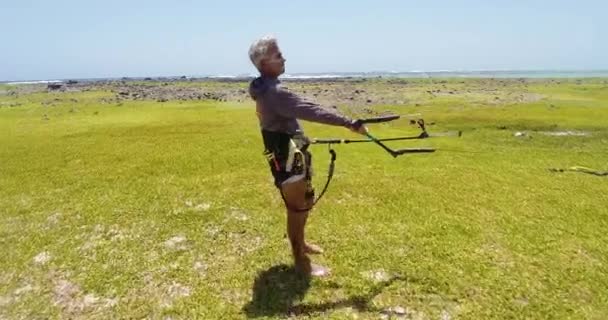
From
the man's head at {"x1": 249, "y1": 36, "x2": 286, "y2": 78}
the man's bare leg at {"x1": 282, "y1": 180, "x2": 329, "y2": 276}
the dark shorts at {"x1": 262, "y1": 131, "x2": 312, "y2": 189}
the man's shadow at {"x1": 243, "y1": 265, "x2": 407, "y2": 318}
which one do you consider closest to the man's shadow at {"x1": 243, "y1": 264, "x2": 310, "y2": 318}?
the man's shadow at {"x1": 243, "y1": 265, "x2": 407, "y2": 318}

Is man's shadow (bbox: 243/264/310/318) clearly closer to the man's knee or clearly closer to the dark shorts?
the man's knee

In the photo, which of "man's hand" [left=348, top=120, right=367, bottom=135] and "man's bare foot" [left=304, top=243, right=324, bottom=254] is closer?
"man's hand" [left=348, top=120, right=367, bottom=135]

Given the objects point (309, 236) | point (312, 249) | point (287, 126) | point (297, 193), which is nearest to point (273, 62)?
point (287, 126)

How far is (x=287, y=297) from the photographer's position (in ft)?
25.7

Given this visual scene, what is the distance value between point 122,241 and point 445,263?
725 centimetres

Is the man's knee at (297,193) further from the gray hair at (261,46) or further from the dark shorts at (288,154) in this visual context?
the gray hair at (261,46)

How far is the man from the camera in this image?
6.74 metres

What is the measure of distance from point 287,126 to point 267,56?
3.78ft

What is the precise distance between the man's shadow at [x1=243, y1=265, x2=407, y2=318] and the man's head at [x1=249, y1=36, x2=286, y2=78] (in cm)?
375

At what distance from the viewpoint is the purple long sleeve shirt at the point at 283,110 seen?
6652 mm

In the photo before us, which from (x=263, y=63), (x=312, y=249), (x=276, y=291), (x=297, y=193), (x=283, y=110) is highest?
(x=263, y=63)

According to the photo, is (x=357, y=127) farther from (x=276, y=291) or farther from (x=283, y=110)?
(x=276, y=291)

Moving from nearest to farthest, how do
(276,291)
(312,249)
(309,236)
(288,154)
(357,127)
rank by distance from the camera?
(357,127) < (288,154) < (276,291) < (312,249) < (309,236)

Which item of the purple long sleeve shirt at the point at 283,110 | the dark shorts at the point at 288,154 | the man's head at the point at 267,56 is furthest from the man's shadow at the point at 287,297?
the man's head at the point at 267,56
